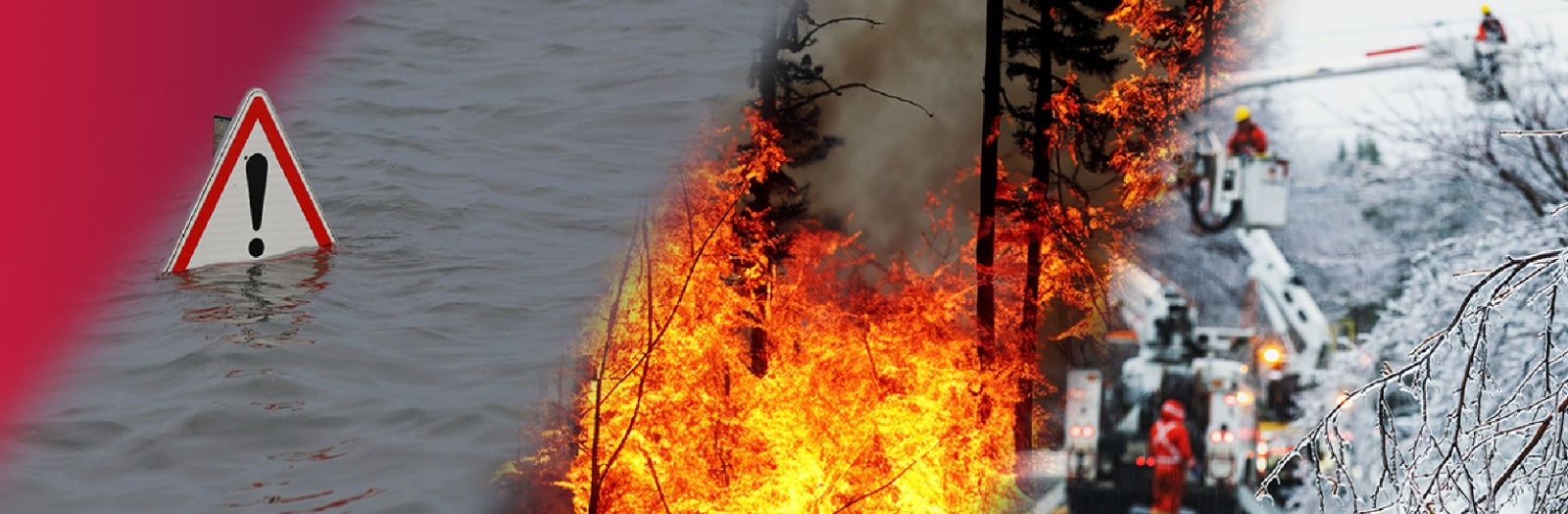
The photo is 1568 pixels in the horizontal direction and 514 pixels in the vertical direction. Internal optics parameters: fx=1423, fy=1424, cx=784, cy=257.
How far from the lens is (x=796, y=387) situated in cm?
1311

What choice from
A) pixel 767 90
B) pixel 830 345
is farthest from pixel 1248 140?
pixel 767 90

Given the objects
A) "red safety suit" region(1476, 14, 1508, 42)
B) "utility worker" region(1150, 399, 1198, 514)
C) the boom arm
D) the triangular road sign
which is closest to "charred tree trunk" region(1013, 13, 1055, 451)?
"utility worker" region(1150, 399, 1198, 514)

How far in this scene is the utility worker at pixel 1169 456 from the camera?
13977mm

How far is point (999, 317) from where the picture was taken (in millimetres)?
12555

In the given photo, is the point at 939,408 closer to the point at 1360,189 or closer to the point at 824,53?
the point at 824,53

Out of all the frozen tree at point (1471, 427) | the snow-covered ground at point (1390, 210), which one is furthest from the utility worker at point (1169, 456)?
the frozen tree at point (1471, 427)

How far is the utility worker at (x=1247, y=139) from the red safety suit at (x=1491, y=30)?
2.39 metres

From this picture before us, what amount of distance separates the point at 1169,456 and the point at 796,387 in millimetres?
4007

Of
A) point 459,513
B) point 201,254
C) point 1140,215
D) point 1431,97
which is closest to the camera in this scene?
point 201,254

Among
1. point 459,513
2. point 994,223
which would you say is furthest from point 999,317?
point 459,513

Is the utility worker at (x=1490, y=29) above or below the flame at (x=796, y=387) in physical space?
above

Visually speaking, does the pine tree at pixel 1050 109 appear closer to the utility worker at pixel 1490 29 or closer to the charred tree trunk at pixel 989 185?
the charred tree trunk at pixel 989 185

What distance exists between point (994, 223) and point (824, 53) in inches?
84.2

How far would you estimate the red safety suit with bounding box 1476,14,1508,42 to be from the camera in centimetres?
1402
